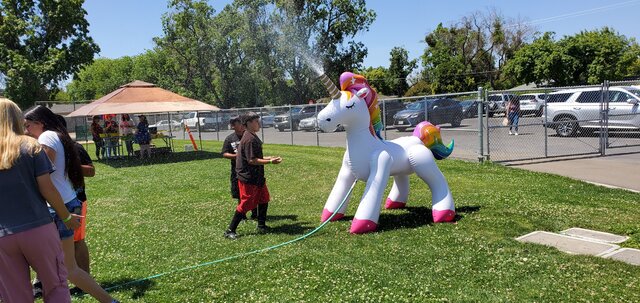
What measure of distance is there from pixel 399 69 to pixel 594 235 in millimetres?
56595

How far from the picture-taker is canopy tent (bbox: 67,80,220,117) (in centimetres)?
1788

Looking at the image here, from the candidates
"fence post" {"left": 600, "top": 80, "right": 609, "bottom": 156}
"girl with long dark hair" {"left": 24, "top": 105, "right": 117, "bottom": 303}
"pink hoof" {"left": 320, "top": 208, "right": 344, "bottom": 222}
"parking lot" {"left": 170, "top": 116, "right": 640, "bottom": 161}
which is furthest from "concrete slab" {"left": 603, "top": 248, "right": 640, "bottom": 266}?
"fence post" {"left": 600, "top": 80, "right": 609, "bottom": 156}

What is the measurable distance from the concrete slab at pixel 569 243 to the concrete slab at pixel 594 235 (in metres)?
0.21

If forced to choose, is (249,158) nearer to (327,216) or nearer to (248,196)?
(248,196)

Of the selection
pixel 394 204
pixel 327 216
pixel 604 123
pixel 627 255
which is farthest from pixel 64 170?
pixel 604 123

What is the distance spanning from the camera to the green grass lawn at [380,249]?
179 inches

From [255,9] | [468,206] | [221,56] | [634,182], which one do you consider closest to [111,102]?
[468,206]

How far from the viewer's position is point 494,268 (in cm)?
497

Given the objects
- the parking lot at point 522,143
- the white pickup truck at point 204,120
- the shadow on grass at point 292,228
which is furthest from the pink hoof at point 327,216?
the white pickup truck at point 204,120

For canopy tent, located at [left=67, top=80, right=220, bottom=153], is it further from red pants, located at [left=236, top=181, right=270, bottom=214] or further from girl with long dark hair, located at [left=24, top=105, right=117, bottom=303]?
girl with long dark hair, located at [left=24, top=105, right=117, bottom=303]

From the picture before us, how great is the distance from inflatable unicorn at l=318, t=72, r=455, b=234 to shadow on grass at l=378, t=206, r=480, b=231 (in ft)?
0.91

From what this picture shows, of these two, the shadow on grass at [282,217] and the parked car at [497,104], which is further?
the parked car at [497,104]

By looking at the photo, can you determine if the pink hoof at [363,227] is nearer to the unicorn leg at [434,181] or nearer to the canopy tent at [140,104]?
the unicorn leg at [434,181]

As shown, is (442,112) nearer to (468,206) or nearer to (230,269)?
(468,206)
